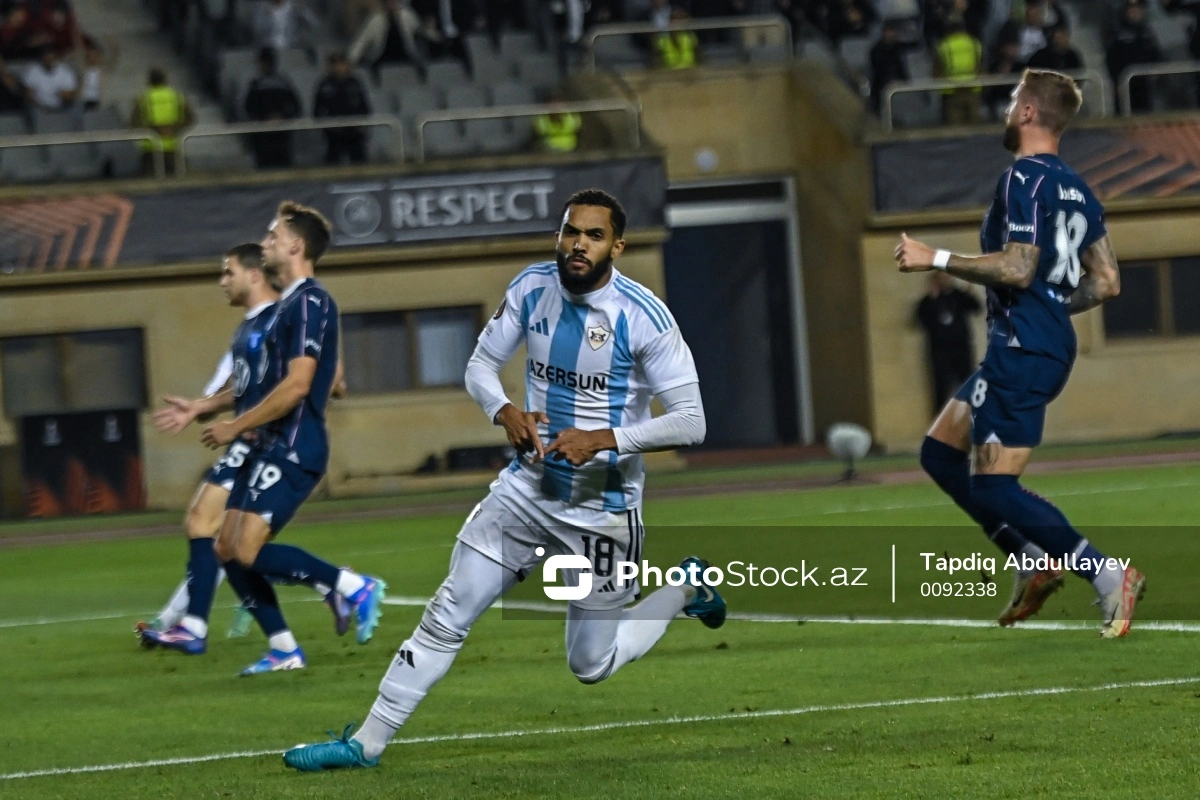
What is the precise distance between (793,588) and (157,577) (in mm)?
5440

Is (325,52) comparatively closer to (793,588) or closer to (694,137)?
(694,137)

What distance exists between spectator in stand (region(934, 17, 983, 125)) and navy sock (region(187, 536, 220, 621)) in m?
17.7

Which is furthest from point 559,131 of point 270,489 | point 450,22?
point 270,489

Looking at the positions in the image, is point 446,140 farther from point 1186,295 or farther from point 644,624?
point 644,624

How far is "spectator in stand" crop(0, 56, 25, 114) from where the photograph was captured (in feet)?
85.3

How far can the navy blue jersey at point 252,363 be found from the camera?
33.1 ft

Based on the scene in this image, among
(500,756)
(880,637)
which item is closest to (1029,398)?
(880,637)

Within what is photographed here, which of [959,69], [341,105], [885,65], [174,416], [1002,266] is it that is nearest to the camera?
[1002,266]

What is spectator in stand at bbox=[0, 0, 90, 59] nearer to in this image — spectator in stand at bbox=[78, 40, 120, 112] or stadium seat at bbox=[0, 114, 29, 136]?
spectator in stand at bbox=[78, 40, 120, 112]

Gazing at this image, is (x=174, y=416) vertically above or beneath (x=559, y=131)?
beneath

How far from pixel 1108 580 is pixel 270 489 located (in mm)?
3879

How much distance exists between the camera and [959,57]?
27078 millimetres

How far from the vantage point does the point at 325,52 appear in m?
28.6

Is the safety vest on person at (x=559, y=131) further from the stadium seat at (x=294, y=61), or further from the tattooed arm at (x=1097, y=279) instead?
the tattooed arm at (x=1097, y=279)
